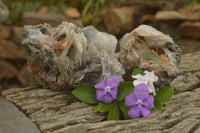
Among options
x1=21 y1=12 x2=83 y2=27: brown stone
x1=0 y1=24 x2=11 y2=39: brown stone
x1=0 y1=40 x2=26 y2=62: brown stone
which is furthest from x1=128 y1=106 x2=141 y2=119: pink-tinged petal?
x1=0 y1=24 x2=11 y2=39: brown stone

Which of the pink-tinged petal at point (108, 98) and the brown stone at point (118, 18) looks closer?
the pink-tinged petal at point (108, 98)

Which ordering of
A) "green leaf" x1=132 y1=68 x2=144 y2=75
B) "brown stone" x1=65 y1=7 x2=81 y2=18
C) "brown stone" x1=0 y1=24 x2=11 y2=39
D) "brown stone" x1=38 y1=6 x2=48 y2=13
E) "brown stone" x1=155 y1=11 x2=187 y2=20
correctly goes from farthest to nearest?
"brown stone" x1=38 y1=6 x2=48 y2=13, "brown stone" x1=65 y1=7 x2=81 y2=18, "brown stone" x1=0 y1=24 x2=11 y2=39, "brown stone" x1=155 y1=11 x2=187 y2=20, "green leaf" x1=132 y1=68 x2=144 y2=75

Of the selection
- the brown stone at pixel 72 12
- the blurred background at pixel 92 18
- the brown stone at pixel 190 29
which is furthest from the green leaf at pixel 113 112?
the brown stone at pixel 72 12

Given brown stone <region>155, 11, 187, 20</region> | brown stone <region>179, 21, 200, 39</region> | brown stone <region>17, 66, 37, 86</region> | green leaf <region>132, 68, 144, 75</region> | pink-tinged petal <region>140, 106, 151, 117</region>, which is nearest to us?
pink-tinged petal <region>140, 106, 151, 117</region>

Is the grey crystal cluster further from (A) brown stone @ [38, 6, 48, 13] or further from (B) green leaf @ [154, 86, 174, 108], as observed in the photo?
(A) brown stone @ [38, 6, 48, 13]

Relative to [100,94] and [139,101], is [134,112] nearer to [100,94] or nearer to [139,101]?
[139,101]

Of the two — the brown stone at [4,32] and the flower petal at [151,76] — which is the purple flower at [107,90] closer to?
the flower petal at [151,76]

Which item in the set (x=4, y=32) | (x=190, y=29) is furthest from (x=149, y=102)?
(x=4, y=32)
